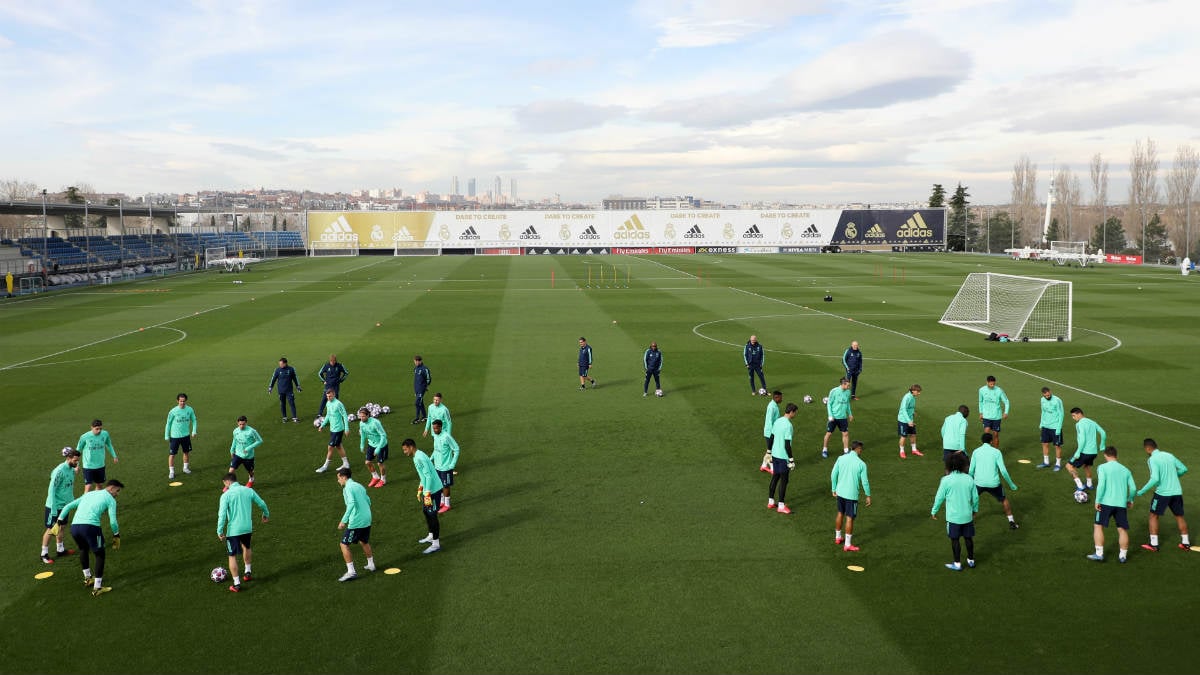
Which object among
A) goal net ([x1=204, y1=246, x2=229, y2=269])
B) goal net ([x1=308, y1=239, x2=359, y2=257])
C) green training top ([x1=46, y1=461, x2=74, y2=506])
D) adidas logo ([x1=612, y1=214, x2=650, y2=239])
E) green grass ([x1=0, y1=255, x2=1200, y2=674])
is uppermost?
adidas logo ([x1=612, y1=214, x2=650, y2=239])

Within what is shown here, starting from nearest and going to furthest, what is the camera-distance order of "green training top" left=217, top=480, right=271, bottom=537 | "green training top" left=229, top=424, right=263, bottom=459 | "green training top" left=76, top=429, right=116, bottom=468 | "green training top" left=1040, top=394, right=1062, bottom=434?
"green training top" left=217, top=480, right=271, bottom=537 → "green training top" left=76, top=429, right=116, bottom=468 → "green training top" left=229, top=424, right=263, bottom=459 → "green training top" left=1040, top=394, right=1062, bottom=434

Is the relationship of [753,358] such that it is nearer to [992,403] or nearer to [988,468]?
[992,403]

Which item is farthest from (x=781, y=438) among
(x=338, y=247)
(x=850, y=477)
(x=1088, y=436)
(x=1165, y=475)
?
(x=338, y=247)

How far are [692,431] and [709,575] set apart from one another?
789cm

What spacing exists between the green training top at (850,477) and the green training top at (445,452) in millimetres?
6166

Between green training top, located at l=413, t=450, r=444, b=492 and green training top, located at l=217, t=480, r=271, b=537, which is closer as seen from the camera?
green training top, located at l=217, t=480, r=271, b=537

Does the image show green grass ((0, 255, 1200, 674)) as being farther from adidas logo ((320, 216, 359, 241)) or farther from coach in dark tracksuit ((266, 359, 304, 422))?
adidas logo ((320, 216, 359, 241))

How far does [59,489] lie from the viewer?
12156mm

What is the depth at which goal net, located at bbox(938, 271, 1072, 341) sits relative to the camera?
33841 millimetres

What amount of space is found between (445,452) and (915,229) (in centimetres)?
11629

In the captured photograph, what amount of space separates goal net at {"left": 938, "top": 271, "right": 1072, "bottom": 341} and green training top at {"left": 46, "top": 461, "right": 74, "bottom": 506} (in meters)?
31.8

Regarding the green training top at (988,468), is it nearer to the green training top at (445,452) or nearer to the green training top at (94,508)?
the green training top at (445,452)

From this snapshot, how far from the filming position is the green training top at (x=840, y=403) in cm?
1689

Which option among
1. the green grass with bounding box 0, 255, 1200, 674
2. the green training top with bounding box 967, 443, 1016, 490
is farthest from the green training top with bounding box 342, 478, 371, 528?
the green training top with bounding box 967, 443, 1016, 490
